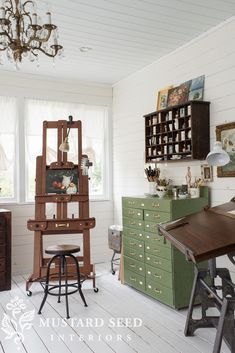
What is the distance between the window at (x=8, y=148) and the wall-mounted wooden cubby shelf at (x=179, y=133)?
6.98 ft

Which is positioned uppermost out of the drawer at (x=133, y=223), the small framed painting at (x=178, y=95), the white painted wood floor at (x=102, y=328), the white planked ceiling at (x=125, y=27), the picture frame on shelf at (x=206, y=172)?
the white planked ceiling at (x=125, y=27)

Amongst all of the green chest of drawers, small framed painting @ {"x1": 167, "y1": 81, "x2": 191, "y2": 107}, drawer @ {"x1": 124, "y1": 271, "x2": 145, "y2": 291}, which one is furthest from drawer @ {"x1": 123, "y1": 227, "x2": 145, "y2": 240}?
small framed painting @ {"x1": 167, "y1": 81, "x2": 191, "y2": 107}

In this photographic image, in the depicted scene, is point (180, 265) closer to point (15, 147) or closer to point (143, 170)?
point (143, 170)

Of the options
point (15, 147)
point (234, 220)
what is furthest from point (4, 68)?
point (234, 220)

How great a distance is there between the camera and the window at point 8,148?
5.30 m

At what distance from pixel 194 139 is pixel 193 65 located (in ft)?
3.28

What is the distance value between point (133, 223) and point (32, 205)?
6.16 ft

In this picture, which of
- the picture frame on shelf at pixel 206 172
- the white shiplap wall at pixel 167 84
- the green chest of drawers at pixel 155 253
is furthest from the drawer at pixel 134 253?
the picture frame on shelf at pixel 206 172

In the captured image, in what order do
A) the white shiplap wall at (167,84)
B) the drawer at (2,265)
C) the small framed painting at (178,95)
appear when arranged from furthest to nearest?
the drawer at (2,265)
the small framed painting at (178,95)
the white shiplap wall at (167,84)

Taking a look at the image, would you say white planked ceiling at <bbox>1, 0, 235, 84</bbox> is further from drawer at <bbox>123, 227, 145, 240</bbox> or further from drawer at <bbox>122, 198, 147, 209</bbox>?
drawer at <bbox>123, 227, 145, 240</bbox>

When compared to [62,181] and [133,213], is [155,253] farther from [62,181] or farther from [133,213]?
[62,181]

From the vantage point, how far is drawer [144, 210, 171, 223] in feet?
12.4

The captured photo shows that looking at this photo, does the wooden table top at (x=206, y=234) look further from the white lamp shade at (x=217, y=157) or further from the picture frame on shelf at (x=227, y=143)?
the picture frame on shelf at (x=227, y=143)

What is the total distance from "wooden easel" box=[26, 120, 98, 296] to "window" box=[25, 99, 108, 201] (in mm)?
976
